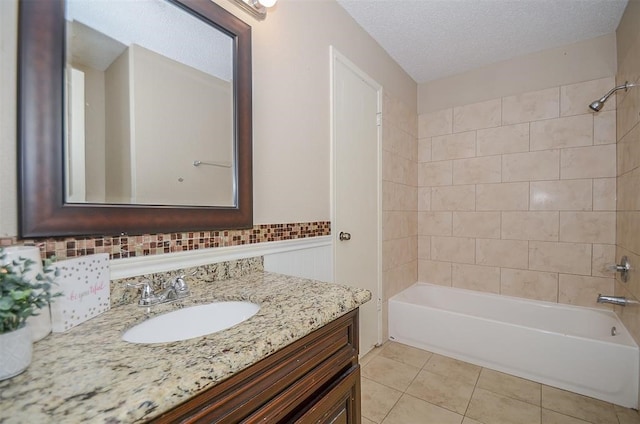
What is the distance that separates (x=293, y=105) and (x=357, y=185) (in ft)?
2.51

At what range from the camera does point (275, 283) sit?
3.52 feet

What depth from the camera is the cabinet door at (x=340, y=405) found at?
0.74 m

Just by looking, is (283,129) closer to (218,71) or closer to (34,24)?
(218,71)

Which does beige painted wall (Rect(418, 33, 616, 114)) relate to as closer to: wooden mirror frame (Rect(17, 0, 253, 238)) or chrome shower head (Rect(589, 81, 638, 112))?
chrome shower head (Rect(589, 81, 638, 112))

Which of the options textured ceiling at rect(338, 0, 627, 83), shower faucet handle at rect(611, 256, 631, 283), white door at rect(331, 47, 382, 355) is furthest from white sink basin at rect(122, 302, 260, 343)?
shower faucet handle at rect(611, 256, 631, 283)

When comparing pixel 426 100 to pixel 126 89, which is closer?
pixel 126 89

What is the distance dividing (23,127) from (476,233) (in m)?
3.00

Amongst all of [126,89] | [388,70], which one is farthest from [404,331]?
[126,89]

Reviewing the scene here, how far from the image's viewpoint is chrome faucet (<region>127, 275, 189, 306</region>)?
846 mm

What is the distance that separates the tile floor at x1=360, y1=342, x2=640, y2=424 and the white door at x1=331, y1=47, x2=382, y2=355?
1.12 ft

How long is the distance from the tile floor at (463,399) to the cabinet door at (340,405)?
81 cm

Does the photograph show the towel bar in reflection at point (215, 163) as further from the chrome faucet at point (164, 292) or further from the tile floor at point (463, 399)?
the tile floor at point (463, 399)

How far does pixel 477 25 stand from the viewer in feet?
6.56

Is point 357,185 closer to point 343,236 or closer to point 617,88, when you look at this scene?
point 343,236
